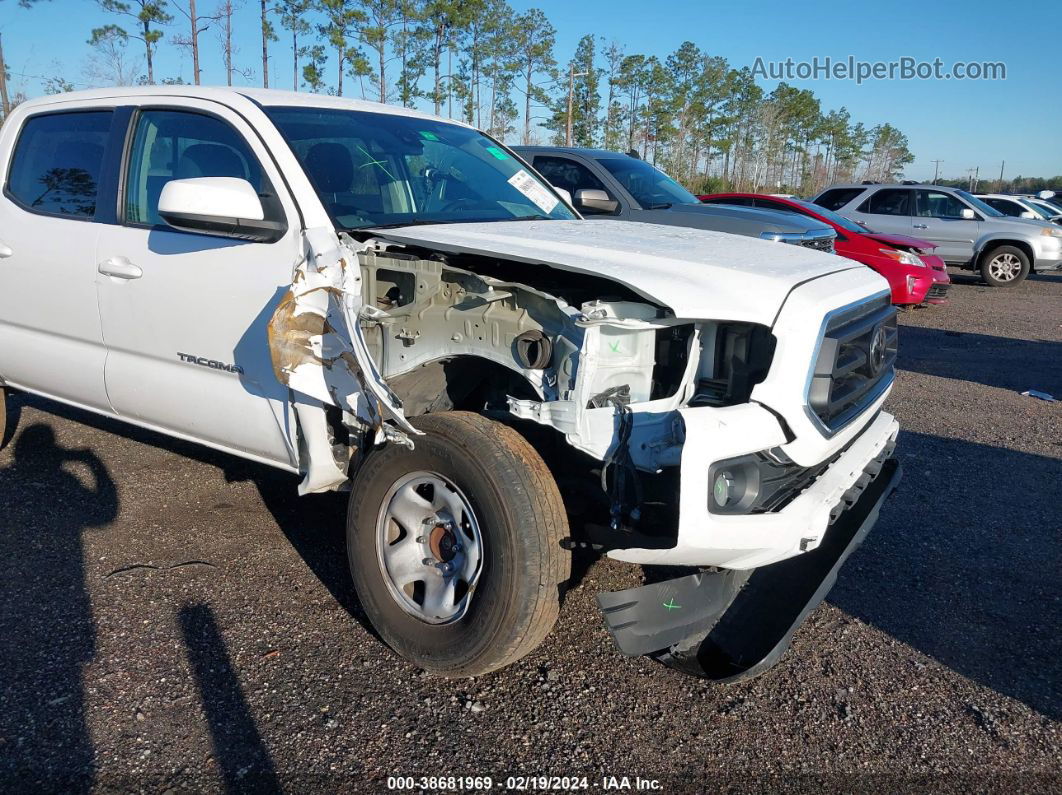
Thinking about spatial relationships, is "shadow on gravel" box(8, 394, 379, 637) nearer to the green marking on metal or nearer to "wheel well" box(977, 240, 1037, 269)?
the green marking on metal

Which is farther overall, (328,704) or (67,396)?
(67,396)

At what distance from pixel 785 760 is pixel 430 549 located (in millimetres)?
1332

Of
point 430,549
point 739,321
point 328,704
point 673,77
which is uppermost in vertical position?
point 673,77

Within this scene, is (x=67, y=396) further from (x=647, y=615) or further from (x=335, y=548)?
(x=647, y=615)

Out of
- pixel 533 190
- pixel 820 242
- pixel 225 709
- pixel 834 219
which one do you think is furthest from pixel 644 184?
pixel 225 709

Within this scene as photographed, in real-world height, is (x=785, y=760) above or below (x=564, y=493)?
below

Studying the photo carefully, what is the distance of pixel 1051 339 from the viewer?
1070 centimetres

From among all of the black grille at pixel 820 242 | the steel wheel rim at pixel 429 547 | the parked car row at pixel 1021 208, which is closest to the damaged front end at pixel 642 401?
the steel wheel rim at pixel 429 547

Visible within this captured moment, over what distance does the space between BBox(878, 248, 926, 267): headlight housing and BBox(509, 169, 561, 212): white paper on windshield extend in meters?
8.80

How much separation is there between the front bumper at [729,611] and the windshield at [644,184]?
6369mm

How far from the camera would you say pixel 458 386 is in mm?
3328

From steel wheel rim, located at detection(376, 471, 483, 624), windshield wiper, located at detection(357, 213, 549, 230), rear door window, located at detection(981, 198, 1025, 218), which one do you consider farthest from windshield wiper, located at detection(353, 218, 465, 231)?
rear door window, located at detection(981, 198, 1025, 218)

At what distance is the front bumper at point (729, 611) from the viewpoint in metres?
2.68

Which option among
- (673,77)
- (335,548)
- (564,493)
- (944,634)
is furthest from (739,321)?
(673,77)
